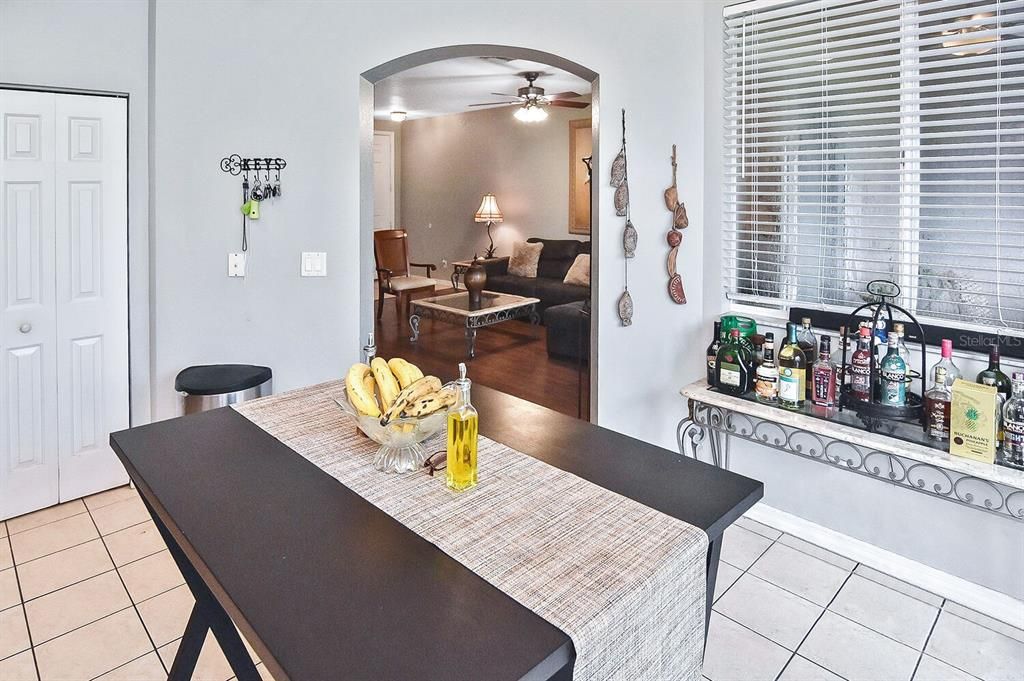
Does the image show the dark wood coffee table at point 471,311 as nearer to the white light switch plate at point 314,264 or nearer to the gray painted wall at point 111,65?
the white light switch plate at point 314,264

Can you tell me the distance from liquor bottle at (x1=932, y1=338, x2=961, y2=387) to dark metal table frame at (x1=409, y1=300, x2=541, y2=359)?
13.9 feet

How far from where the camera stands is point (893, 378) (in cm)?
240

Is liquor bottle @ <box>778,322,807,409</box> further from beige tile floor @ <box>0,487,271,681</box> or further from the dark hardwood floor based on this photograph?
beige tile floor @ <box>0,487,271,681</box>

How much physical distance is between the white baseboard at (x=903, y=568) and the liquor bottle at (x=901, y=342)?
84cm

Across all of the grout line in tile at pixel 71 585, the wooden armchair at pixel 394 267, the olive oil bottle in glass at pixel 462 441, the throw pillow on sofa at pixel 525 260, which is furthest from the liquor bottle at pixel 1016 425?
the wooden armchair at pixel 394 267

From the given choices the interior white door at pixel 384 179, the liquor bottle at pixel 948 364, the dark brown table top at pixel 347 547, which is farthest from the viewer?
the interior white door at pixel 384 179

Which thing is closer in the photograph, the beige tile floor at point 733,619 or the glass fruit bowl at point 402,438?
the glass fruit bowl at point 402,438

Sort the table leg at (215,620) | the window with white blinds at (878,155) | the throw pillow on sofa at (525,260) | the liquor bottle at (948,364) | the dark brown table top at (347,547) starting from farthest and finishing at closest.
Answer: the throw pillow on sofa at (525,260) < the window with white blinds at (878,155) < the liquor bottle at (948,364) < the table leg at (215,620) < the dark brown table top at (347,547)

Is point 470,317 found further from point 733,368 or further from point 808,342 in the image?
point 808,342

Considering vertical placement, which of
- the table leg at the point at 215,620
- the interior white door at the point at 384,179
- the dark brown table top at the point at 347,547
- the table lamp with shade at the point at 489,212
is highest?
the interior white door at the point at 384,179

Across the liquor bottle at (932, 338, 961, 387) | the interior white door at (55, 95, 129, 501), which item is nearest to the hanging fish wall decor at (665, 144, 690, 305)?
the liquor bottle at (932, 338, 961, 387)

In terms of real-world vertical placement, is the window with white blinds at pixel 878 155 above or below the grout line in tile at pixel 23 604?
above

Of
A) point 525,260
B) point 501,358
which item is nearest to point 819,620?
point 501,358

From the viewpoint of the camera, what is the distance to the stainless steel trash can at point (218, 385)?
9.18 feet
